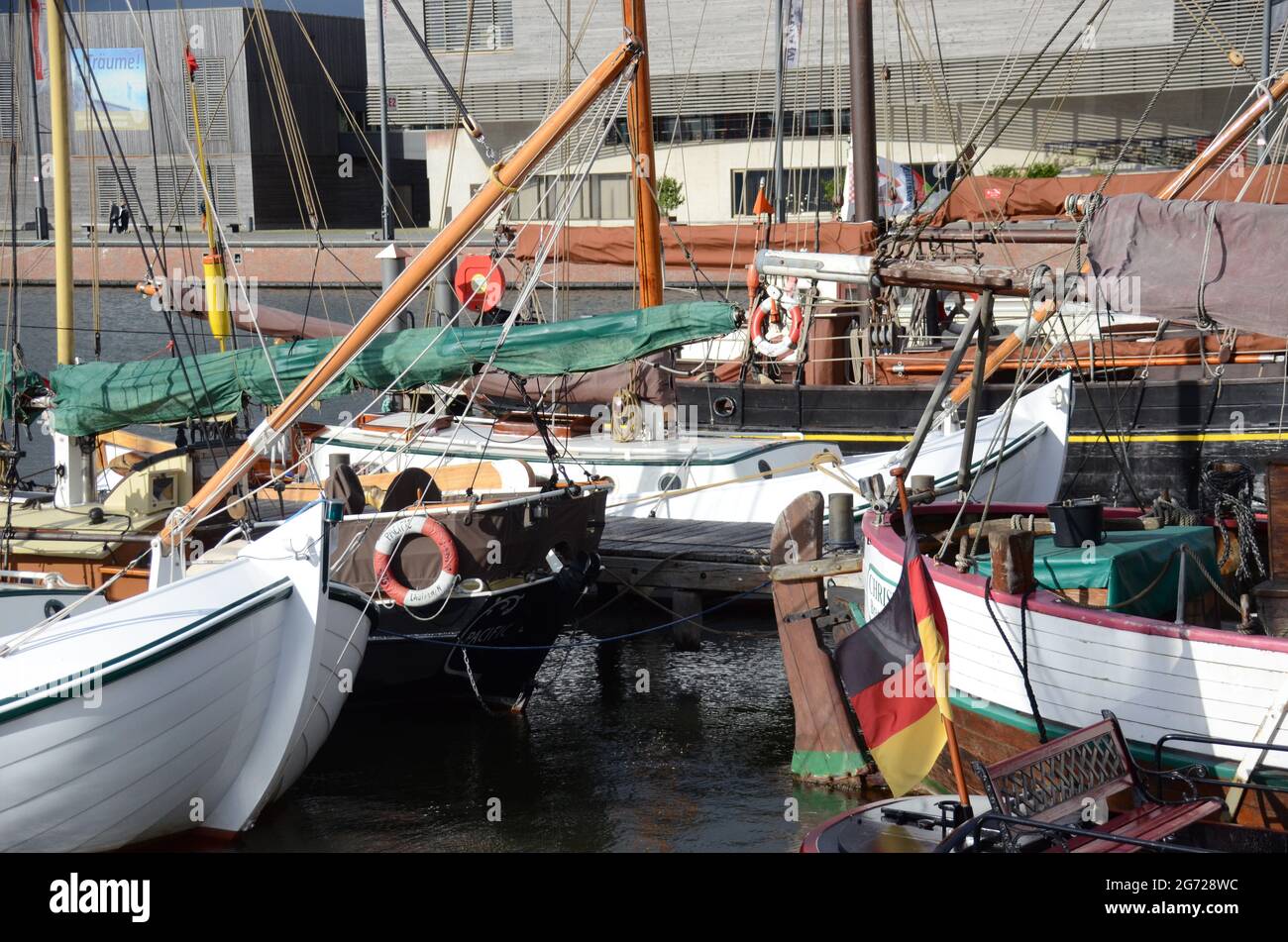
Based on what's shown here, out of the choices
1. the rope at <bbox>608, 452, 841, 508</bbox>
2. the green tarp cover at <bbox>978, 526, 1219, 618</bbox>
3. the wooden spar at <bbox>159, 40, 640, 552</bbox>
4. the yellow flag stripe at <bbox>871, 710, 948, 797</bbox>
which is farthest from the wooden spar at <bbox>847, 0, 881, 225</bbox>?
the yellow flag stripe at <bbox>871, 710, 948, 797</bbox>

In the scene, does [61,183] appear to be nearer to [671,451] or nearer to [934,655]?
[671,451]

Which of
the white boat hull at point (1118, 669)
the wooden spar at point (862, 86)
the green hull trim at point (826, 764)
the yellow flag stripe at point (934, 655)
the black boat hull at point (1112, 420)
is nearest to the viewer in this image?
the yellow flag stripe at point (934, 655)

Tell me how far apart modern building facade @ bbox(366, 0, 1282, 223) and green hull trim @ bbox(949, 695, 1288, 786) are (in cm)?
3052

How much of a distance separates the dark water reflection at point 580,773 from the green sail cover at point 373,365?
2.84m

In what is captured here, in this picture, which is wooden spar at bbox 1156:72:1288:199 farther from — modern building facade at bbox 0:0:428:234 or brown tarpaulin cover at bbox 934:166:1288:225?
modern building facade at bbox 0:0:428:234

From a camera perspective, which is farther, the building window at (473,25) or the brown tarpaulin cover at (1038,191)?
the building window at (473,25)

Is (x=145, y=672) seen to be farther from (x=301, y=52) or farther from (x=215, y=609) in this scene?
(x=301, y=52)

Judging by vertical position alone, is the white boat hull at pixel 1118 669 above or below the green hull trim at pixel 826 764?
above

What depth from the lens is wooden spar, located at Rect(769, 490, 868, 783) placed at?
34.4ft

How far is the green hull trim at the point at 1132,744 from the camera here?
25.4 feet

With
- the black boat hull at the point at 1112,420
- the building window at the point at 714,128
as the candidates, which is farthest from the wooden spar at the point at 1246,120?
the building window at the point at 714,128

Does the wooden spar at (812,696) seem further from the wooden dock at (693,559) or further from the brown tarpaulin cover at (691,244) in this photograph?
the brown tarpaulin cover at (691,244)

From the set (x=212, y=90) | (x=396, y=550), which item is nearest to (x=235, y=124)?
(x=212, y=90)
